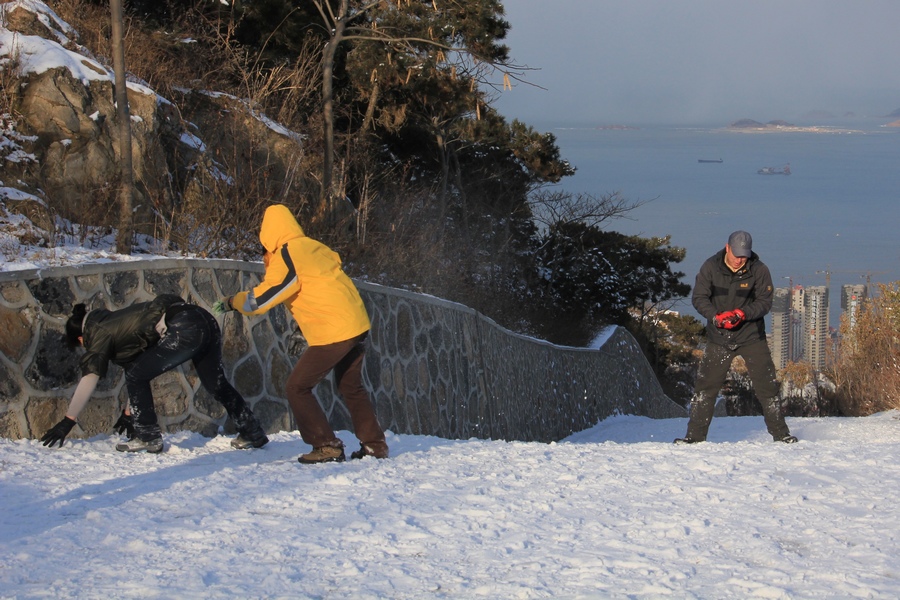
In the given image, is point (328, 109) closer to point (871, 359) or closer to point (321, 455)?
point (321, 455)

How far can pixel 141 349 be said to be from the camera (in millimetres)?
6254

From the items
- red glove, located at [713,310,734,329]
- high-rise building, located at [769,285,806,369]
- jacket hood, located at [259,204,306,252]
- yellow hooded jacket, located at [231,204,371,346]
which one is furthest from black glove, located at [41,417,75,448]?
high-rise building, located at [769,285,806,369]

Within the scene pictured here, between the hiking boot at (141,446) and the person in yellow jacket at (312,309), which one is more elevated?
the person in yellow jacket at (312,309)

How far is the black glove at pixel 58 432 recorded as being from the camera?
604cm

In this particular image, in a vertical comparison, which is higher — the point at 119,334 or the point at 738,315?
the point at 119,334

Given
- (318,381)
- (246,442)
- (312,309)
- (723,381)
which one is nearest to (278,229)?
(312,309)

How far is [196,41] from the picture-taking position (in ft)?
47.7

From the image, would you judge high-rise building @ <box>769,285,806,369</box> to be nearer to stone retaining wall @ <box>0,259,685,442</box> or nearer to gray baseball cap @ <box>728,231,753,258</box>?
stone retaining wall @ <box>0,259,685,442</box>

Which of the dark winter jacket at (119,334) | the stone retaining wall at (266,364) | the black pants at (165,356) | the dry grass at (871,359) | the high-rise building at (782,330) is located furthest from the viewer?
the high-rise building at (782,330)

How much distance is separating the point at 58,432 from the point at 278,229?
1921 millimetres

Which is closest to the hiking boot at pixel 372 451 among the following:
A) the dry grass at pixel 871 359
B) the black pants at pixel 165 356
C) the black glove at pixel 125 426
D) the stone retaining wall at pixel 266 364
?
the stone retaining wall at pixel 266 364

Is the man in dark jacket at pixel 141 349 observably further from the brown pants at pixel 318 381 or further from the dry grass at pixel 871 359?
the dry grass at pixel 871 359

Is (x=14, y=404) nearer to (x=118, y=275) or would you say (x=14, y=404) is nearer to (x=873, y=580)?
(x=118, y=275)

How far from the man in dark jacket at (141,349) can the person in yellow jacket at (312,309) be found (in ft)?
0.94
